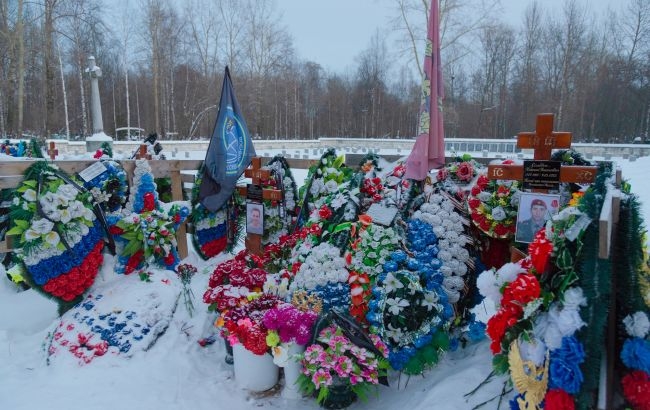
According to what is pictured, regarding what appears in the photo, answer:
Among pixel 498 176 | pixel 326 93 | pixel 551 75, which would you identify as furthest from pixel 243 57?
pixel 498 176

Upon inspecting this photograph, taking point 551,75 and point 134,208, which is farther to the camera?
point 551,75

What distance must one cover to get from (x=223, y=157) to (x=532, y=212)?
3243 mm

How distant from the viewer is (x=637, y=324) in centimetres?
173

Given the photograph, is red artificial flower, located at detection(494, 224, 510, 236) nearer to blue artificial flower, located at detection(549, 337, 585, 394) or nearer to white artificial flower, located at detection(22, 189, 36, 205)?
blue artificial flower, located at detection(549, 337, 585, 394)

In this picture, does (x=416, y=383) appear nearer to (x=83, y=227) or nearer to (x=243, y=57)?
(x=83, y=227)

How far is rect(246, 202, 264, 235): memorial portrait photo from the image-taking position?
4605 mm

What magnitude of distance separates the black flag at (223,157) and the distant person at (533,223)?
309 centimetres

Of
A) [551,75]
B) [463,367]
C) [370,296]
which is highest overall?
[551,75]

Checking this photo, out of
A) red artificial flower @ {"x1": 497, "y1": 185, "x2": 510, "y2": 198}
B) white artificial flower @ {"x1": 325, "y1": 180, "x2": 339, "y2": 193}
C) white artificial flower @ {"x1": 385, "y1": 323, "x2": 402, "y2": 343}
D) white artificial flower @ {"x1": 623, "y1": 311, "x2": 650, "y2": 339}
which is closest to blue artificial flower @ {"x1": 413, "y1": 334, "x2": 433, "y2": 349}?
white artificial flower @ {"x1": 385, "y1": 323, "x2": 402, "y2": 343}

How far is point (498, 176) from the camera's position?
2965 mm

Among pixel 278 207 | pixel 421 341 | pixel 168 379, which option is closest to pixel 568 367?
pixel 421 341

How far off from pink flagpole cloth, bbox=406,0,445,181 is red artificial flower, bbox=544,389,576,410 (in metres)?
1.98

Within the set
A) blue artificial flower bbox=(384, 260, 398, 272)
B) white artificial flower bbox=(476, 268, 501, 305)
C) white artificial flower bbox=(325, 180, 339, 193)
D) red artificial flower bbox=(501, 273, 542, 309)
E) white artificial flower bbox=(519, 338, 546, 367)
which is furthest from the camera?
white artificial flower bbox=(325, 180, 339, 193)

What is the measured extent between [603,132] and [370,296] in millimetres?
38774
